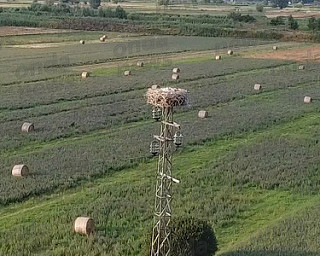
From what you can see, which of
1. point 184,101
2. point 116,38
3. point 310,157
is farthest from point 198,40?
point 184,101

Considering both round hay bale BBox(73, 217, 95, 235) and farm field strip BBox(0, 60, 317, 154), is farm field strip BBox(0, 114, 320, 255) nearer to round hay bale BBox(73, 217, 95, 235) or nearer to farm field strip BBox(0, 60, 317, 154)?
round hay bale BBox(73, 217, 95, 235)

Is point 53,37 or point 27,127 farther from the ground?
point 27,127

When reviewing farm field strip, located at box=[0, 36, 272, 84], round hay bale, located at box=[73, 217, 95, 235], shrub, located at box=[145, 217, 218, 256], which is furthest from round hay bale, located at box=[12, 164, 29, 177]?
farm field strip, located at box=[0, 36, 272, 84]

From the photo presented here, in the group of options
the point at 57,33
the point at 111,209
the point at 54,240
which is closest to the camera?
the point at 54,240

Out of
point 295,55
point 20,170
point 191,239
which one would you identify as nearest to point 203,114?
point 20,170

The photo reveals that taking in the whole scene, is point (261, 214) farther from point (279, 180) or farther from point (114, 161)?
point (114, 161)

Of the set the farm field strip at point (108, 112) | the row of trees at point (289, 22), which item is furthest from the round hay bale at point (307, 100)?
the row of trees at point (289, 22)

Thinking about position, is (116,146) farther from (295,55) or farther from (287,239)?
(295,55)
